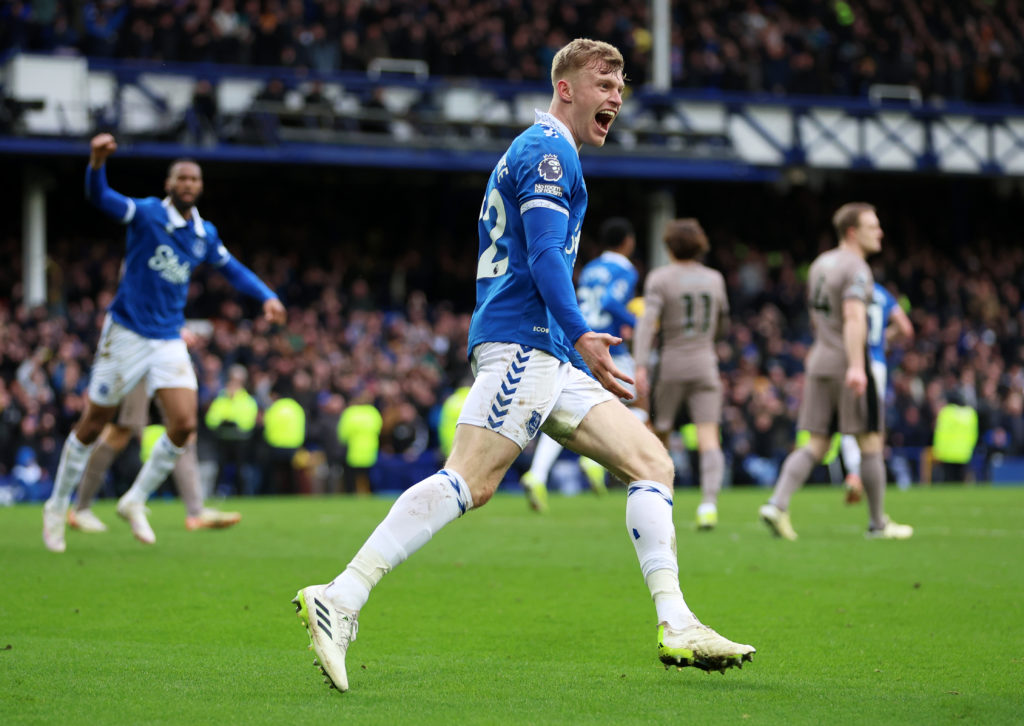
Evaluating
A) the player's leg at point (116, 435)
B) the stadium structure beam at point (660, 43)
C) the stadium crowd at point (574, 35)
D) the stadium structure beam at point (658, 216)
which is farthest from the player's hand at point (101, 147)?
the stadium structure beam at point (658, 216)

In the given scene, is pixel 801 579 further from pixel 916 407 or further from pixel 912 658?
pixel 916 407

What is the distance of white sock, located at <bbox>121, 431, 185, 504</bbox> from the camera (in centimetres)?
969

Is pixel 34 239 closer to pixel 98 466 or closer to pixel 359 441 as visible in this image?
pixel 359 441

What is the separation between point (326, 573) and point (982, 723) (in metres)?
4.68

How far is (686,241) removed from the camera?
11.3 m

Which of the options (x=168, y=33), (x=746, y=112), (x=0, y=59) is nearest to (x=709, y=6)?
(x=746, y=112)

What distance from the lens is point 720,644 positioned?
477 cm

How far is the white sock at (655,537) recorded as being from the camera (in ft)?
16.4

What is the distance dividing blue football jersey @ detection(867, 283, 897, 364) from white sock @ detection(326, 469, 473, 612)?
6.96 m

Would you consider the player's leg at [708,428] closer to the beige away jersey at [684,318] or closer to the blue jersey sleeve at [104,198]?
the beige away jersey at [684,318]

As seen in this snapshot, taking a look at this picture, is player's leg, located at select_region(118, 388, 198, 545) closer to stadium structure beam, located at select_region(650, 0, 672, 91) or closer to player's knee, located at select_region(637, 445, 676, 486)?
player's knee, located at select_region(637, 445, 676, 486)

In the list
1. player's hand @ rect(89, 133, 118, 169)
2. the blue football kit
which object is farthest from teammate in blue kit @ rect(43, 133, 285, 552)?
player's hand @ rect(89, 133, 118, 169)

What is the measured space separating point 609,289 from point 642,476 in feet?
25.5

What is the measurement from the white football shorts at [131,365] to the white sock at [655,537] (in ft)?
16.5
